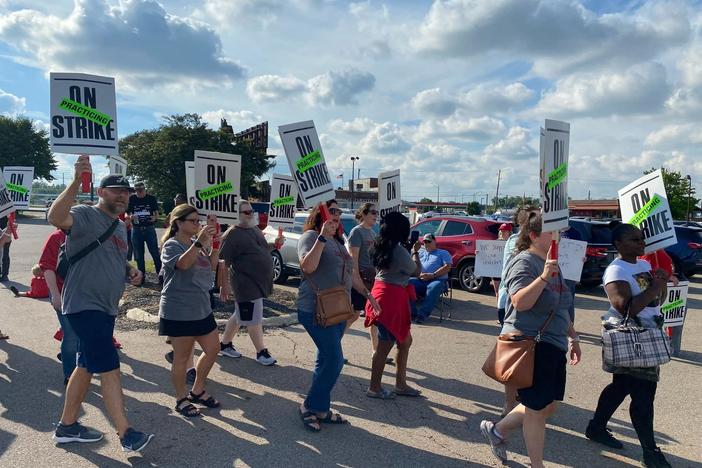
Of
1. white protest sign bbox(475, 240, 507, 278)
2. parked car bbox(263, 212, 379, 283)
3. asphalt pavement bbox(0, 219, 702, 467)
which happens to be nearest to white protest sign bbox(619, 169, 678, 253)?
asphalt pavement bbox(0, 219, 702, 467)

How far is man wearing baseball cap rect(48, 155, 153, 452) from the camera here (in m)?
3.39

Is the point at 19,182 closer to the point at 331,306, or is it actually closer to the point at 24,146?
the point at 331,306

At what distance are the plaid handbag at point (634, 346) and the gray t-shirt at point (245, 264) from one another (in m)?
3.36

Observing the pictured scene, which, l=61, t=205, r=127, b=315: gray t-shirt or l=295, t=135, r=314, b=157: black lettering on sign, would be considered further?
l=295, t=135, r=314, b=157: black lettering on sign

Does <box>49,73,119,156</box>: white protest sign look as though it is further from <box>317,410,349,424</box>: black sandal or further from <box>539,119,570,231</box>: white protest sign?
<box>539,119,570,231</box>: white protest sign

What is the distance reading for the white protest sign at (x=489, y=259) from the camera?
8453 mm

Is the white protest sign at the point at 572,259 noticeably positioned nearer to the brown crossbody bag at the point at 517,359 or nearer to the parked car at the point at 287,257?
the brown crossbody bag at the point at 517,359

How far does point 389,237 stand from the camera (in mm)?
4594

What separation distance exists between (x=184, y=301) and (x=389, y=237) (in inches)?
73.2

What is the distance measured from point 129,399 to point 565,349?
3.62m

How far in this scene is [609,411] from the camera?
3842mm

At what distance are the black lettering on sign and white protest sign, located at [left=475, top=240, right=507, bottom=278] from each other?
14.1ft

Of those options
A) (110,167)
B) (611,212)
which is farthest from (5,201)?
(611,212)

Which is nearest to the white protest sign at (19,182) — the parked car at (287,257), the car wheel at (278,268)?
Answer: the parked car at (287,257)
